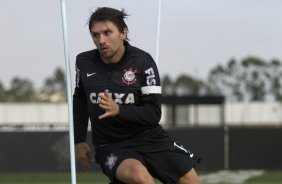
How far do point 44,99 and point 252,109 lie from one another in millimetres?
33162

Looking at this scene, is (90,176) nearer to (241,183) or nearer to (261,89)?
(241,183)

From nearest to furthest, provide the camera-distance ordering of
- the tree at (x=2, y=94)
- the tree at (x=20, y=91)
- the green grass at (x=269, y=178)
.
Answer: the green grass at (x=269, y=178) < the tree at (x=2, y=94) < the tree at (x=20, y=91)

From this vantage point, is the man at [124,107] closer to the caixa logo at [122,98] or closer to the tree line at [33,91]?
the caixa logo at [122,98]

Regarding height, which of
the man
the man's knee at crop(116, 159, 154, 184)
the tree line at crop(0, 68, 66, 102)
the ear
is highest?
the ear

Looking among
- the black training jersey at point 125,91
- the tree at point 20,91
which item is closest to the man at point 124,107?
the black training jersey at point 125,91

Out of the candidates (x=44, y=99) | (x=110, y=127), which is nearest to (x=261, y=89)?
(x=44, y=99)

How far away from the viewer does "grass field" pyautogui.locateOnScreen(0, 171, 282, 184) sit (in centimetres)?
1981

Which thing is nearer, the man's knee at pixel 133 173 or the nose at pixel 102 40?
the man's knee at pixel 133 173

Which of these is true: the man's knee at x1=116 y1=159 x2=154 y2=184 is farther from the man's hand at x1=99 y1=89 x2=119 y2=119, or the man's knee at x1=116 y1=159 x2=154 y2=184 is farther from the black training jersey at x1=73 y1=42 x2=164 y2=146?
the man's hand at x1=99 y1=89 x2=119 y2=119

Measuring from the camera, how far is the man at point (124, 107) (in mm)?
5984

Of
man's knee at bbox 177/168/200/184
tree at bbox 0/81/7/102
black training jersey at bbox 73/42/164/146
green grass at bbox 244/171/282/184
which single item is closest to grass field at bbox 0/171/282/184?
green grass at bbox 244/171/282/184

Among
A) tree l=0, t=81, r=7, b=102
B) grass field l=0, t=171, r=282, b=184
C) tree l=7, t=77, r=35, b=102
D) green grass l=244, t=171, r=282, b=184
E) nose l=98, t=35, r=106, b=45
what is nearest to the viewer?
nose l=98, t=35, r=106, b=45

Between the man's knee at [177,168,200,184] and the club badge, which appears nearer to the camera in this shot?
the club badge

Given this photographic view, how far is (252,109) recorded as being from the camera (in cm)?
9269
